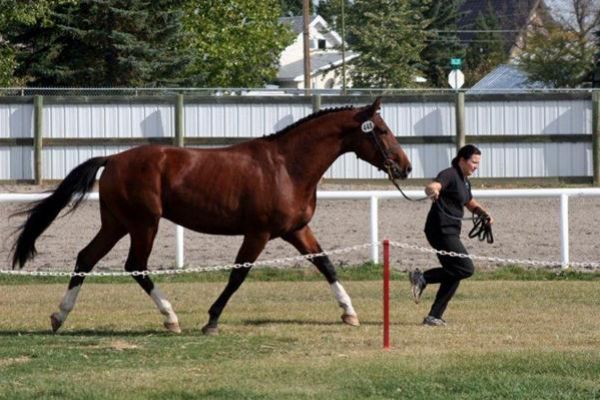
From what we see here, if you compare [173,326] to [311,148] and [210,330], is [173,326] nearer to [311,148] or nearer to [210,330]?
[210,330]

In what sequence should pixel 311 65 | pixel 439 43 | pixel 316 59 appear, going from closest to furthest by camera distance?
pixel 439 43 → pixel 311 65 → pixel 316 59

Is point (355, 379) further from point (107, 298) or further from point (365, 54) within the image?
point (365, 54)

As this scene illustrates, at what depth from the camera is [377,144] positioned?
13414mm

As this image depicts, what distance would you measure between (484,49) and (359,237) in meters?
62.4

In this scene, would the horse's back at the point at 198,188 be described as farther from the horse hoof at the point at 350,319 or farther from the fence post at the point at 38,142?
the fence post at the point at 38,142

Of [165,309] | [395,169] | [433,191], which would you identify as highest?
[395,169]

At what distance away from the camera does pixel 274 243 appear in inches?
854

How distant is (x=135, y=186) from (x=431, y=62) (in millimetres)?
60735

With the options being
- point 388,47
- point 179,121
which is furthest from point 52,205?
point 388,47

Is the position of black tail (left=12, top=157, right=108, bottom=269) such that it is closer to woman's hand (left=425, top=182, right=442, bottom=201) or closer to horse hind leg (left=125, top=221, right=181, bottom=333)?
horse hind leg (left=125, top=221, right=181, bottom=333)

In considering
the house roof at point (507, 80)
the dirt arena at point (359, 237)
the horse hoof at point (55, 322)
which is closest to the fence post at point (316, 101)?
the dirt arena at point (359, 237)

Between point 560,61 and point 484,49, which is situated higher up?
point 484,49

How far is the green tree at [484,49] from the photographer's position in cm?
7688

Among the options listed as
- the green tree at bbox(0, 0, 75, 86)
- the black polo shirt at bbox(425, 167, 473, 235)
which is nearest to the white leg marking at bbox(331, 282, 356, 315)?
the black polo shirt at bbox(425, 167, 473, 235)
